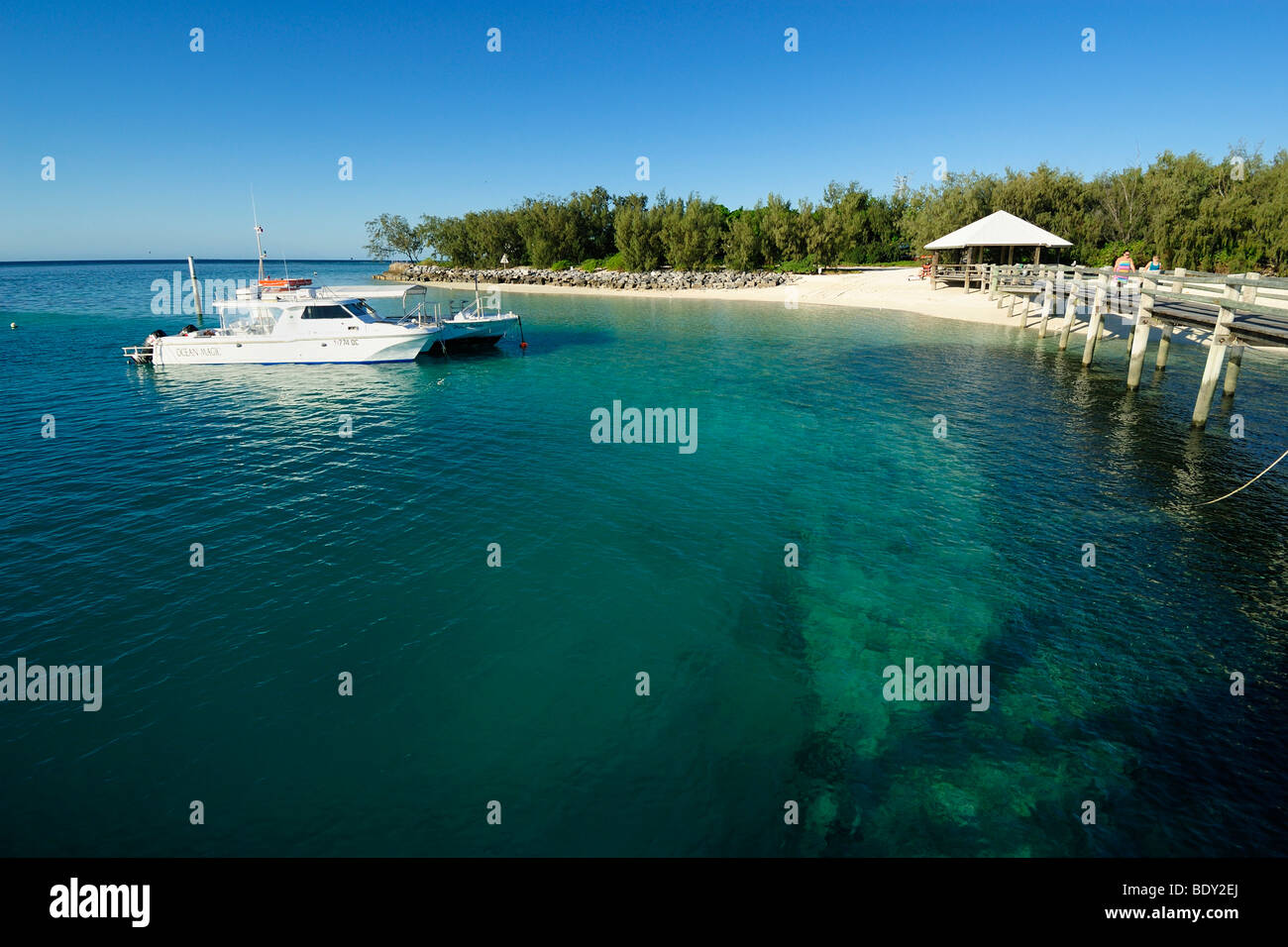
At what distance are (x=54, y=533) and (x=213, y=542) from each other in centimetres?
422

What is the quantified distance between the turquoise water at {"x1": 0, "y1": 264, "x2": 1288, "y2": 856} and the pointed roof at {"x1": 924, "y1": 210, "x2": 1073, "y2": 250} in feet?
93.9

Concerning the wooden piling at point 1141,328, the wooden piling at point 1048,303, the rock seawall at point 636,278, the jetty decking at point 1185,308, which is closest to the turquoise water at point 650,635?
the jetty decking at point 1185,308

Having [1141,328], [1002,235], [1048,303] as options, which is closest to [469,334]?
[1141,328]

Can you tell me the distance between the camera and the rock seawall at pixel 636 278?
74.4 meters

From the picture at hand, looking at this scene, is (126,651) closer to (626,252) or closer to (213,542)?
(213,542)

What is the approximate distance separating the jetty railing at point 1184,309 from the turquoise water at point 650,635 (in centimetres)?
289

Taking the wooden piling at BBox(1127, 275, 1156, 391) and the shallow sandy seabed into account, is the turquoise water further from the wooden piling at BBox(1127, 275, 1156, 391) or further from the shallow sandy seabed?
the shallow sandy seabed

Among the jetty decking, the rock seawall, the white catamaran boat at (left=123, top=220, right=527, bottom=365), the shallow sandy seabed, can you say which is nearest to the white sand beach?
the shallow sandy seabed

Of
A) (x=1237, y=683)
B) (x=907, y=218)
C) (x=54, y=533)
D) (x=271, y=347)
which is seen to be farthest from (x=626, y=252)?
(x=1237, y=683)

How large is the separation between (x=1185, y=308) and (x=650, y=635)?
2827 centimetres

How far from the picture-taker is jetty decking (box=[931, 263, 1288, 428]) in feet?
62.6

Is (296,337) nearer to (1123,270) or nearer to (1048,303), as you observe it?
(1048,303)

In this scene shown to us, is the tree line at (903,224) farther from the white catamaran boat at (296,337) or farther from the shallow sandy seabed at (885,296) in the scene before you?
the white catamaran boat at (296,337)
